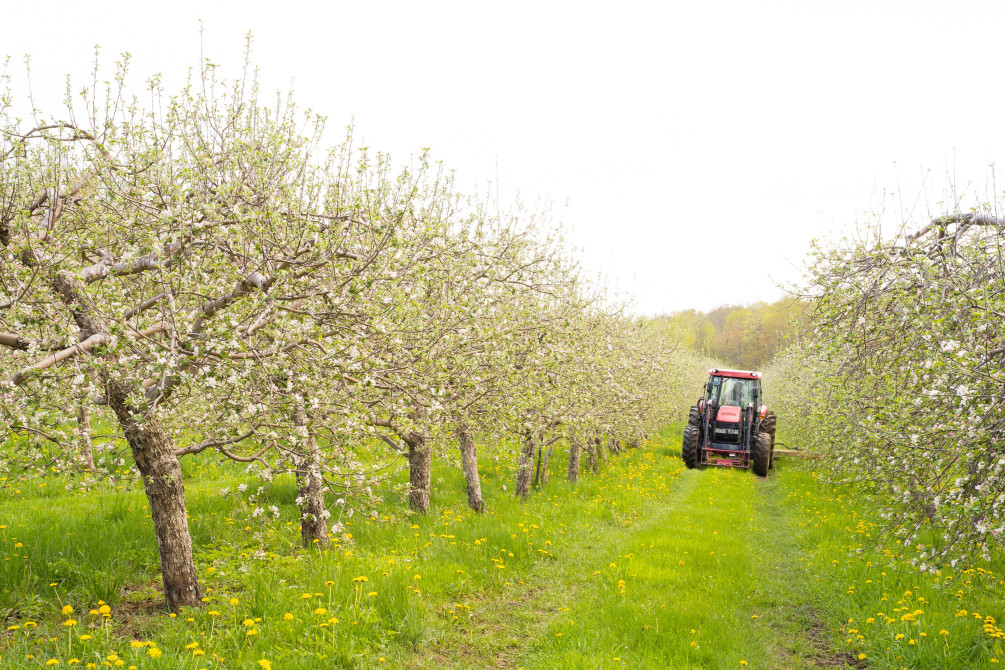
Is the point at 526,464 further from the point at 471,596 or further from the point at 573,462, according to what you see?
the point at 471,596

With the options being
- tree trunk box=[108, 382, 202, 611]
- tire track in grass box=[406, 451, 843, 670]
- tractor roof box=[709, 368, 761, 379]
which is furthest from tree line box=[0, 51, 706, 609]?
tractor roof box=[709, 368, 761, 379]

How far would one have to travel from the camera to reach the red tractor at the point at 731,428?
70.1ft

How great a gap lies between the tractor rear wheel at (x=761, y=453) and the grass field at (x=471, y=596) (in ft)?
30.3

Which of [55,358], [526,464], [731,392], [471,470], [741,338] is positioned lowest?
[526,464]

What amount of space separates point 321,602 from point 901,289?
677cm

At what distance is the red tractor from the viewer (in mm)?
21369

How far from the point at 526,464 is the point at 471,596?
6.41 meters

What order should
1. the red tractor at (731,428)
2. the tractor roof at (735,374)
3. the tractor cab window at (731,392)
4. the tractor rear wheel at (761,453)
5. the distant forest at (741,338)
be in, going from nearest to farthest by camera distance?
1. the tractor rear wheel at (761,453)
2. the red tractor at (731,428)
3. the tractor roof at (735,374)
4. the tractor cab window at (731,392)
5. the distant forest at (741,338)

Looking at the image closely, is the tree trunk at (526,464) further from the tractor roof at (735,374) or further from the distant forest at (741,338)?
the distant forest at (741,338)

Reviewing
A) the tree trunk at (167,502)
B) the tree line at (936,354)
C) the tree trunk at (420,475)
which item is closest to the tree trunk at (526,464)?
the tree trunk at (420,475)

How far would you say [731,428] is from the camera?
71.3ft

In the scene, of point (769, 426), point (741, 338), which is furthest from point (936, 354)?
point (741, 338)

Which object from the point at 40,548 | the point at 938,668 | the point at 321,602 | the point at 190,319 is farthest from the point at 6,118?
the point at 938,668

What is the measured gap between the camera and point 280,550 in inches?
353
